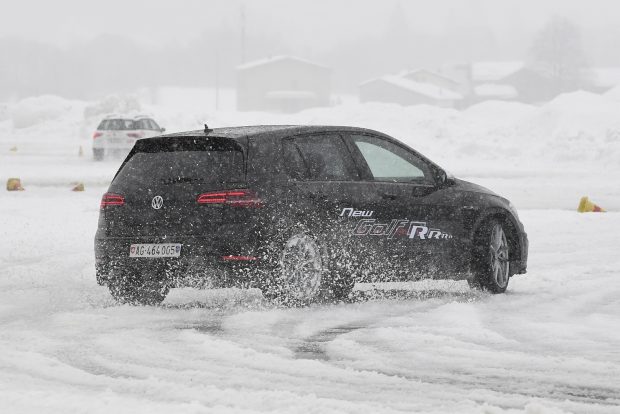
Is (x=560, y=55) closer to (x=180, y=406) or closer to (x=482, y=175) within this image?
(x=482, y=175)

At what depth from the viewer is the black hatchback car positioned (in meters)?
9.02

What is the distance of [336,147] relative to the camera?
998cm

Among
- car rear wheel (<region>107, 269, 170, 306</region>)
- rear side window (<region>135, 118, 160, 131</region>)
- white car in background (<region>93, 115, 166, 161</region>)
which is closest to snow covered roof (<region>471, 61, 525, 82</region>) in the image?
rear side window (<region>135, 118, 160, 131</region>)

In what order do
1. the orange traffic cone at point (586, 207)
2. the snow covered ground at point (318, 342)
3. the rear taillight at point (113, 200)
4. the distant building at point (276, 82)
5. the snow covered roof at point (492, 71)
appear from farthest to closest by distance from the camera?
1. the snow covered roof at point (492, 71)
2. the distant building at point (276, 82)
3. the orange traffic cone at point (586, 207)
4. the rear taillight at point (113, 200)
5. the snow covered ground at point (318, 342)

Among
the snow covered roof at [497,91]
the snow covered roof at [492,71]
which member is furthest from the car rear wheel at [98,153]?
the snow covered roof at [492,71]

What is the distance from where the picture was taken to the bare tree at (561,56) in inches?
4813

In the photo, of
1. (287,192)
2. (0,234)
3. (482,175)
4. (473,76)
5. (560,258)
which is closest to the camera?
(287,192)

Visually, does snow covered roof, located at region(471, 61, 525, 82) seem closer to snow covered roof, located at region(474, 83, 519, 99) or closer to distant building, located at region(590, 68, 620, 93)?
snow covered roof, located at region(474, 83, 519, 99)

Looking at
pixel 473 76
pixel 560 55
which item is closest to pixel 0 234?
pixel 560 55

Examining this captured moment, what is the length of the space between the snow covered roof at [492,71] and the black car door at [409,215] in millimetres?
124913

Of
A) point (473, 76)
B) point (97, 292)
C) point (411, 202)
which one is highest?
point (473, 76)

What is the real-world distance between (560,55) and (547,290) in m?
117

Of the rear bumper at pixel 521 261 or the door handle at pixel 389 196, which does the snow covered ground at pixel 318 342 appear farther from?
the door handle at pixel 389 196

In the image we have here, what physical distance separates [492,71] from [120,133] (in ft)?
343
